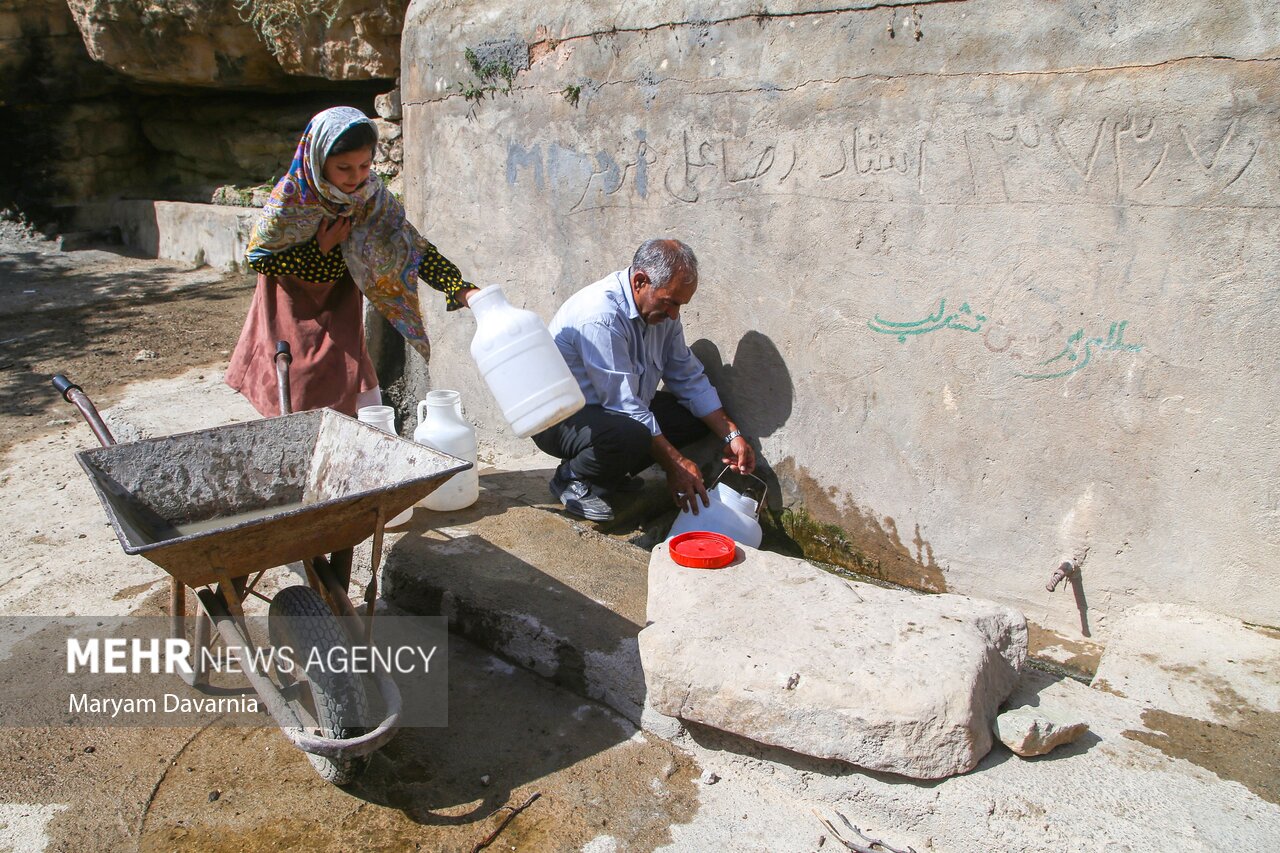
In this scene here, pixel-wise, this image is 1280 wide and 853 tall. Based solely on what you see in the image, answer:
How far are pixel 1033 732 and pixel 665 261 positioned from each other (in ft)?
6.64

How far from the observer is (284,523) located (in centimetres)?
215

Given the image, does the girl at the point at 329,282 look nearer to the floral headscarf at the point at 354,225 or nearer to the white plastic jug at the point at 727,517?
the floral headscarf at the point at 354,225

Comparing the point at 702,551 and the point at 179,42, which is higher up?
the point at 179,42

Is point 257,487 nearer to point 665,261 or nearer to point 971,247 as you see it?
point 665,261

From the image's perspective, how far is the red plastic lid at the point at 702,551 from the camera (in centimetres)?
279

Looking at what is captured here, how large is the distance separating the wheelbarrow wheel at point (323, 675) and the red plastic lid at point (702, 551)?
1.00 metres

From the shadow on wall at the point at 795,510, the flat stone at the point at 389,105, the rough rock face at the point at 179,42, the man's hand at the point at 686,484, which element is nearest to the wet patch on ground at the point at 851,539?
the shadow on wall at the point at 795,510

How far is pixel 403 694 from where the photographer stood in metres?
2.84

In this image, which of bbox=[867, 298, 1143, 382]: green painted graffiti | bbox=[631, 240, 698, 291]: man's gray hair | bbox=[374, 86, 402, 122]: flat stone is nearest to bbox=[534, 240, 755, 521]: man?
bbox=[631, 240, 698, 291]: man's gray hair

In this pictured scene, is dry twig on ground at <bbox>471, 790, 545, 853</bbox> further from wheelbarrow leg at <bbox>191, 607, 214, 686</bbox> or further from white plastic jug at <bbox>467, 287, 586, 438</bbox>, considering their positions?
white plastic jug at <bbox>467, 287, 586, 438</bbox>

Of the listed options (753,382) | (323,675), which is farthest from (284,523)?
(753,382)

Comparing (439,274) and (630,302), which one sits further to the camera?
(630,302)

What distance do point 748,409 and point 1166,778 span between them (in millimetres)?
2070

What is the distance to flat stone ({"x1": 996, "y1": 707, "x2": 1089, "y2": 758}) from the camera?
225cm
